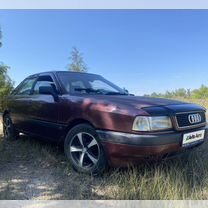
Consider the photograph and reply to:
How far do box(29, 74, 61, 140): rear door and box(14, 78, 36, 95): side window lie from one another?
31 cm

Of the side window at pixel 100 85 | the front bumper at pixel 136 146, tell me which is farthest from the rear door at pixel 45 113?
the front bumper at pixel 136 146

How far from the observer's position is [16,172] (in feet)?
11.9

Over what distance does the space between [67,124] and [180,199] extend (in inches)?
71.8

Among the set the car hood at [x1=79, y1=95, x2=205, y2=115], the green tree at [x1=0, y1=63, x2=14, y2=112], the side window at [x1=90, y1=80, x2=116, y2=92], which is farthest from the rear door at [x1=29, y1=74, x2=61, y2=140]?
the green tree at [x1=0, y1=63, x2=14, y2=112]

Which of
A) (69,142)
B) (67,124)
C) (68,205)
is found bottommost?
(68,205)

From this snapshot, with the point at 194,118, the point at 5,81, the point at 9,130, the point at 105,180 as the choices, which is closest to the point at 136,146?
the point at 105,180

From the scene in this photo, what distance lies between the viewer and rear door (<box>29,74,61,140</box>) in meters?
3.91

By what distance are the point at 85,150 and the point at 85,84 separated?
1.33 metres

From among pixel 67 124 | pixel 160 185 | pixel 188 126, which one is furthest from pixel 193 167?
pixel 67 124

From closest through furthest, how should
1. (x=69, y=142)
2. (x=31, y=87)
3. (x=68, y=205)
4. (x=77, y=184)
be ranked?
1. (x=68, y=205)
2. (x=77, y=184)
3. (x=69, y=142)
4. (x=31, y=87)

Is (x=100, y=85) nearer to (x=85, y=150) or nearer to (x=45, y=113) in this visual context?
(x=45, y=113)

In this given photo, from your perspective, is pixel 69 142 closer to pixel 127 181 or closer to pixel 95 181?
pixel 95 181

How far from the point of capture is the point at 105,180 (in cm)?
323

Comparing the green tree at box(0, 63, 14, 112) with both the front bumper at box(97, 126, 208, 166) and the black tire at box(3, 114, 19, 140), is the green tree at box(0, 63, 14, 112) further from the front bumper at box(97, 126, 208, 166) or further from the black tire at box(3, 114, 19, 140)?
the front bumper at box(97, 126, 208, 166)
